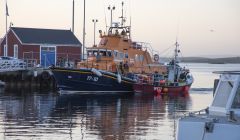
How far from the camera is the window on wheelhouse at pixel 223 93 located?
11234 millimetres

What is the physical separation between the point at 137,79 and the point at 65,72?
490 centimetres

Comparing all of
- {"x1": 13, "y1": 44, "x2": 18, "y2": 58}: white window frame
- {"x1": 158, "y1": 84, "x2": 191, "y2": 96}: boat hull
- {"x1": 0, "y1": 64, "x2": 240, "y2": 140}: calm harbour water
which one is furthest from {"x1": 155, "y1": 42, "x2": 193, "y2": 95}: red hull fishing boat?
{"x1": 13, "y1": 44, "x2": 18, "y2": 58}: white window frame

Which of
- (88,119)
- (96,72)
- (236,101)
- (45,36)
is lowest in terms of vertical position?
(88,119)

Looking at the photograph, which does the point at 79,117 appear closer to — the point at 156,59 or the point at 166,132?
the point at 166,132

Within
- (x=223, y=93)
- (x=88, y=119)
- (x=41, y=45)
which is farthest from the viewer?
(x=41, y=45)

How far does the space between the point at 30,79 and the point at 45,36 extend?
323 inches

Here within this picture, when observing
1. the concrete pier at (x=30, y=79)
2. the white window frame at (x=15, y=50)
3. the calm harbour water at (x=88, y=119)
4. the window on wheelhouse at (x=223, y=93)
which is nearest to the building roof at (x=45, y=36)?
the white window frame at (x=15, y=50)

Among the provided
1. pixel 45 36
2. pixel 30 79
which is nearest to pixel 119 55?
pixel 30 79

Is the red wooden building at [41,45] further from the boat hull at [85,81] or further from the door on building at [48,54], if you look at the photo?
the boat hull at [85,81]

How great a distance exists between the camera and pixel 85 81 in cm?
3678

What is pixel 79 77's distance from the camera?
120ft

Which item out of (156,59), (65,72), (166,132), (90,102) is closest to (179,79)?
(156,59)

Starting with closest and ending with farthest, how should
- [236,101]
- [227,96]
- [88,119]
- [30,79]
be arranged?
1. [236,101]
2. [227,96]
3. [88,119]
4. [30,79]

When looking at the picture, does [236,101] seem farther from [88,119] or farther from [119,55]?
[119,55]
